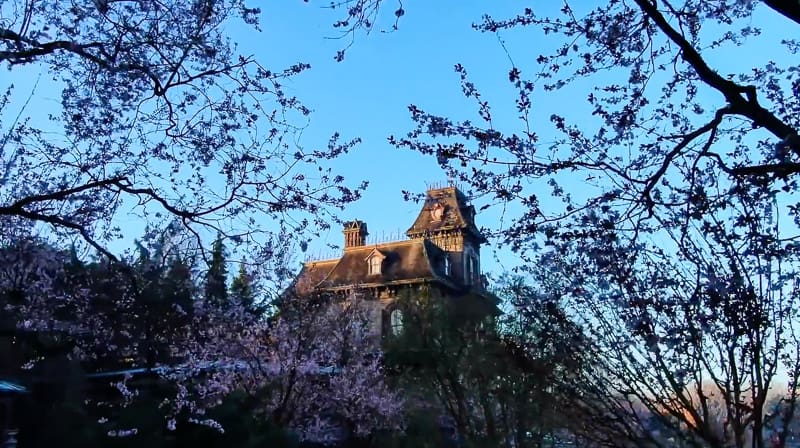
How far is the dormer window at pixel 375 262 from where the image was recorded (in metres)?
32.1

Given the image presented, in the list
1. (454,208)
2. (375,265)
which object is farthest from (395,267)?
Answer: (454,208)

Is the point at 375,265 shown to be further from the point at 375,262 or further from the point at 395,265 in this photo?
the point at 395,265

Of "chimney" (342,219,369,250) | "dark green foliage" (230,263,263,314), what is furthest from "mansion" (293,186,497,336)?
"dark green foliage" (230,263,263,314)

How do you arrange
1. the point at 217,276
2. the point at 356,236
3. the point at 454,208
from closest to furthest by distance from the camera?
the point at 454,208, the point at 217,276, the point at 356,236

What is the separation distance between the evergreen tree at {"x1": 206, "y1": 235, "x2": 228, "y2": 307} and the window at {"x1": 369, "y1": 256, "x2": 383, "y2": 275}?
17638 mm

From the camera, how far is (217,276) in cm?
1033

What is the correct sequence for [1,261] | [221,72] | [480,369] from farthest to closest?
[480,369] < [1,261] < [221,72]

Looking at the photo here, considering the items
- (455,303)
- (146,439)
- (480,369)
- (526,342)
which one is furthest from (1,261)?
(455,303)

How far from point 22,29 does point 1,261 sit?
489cm

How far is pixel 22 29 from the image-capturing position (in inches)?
246

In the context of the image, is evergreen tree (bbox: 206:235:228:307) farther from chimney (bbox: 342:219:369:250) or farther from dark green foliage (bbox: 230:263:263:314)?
chimney (bbox: 342:219:369:250)

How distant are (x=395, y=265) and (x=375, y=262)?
97 centimetres

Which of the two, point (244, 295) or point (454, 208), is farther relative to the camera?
point (244, 295)

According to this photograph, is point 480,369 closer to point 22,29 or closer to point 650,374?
point 650,374
